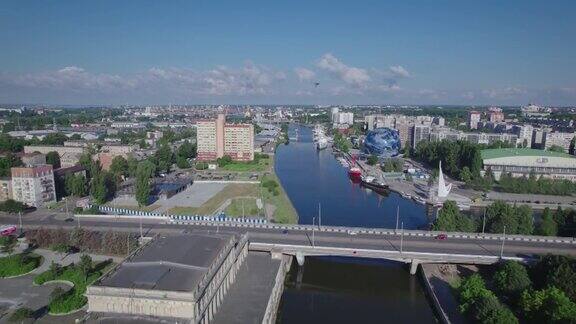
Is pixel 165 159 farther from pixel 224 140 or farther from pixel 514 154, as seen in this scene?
pixel 514 154

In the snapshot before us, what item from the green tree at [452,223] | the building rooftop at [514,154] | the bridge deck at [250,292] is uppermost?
the building rooftop at [514,154]

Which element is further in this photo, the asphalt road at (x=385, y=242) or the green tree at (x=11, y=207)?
the green tree at (x=11, y=207)

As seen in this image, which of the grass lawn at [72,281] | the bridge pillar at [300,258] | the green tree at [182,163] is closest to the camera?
the grass lawn at [72,281]

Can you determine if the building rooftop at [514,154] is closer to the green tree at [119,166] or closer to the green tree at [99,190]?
the green tree at [119,166]

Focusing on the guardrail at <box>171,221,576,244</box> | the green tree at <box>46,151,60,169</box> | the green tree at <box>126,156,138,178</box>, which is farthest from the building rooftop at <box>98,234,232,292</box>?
the green tree at <box>46,151,60,169</box>

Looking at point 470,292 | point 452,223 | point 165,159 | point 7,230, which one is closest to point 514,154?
point 452,223

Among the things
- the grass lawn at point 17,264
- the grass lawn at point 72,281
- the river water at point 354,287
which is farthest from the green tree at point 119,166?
the grass lawn at point 72,281

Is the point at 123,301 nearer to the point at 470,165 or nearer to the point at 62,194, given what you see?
the point at 62,194
